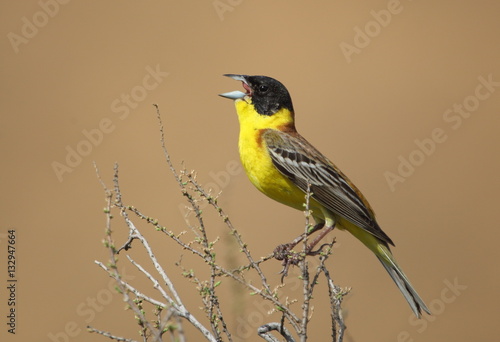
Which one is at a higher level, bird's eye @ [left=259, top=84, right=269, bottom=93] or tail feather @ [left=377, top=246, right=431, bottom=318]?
bird's eye @ [left=259, top=84, right=269, bottom=93]

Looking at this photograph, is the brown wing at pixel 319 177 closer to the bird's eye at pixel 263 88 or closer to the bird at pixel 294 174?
the bird at pixel 294 174

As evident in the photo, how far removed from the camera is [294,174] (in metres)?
4.73

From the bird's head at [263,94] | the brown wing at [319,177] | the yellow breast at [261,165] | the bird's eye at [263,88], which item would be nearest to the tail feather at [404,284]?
the brown wing at [319,177]

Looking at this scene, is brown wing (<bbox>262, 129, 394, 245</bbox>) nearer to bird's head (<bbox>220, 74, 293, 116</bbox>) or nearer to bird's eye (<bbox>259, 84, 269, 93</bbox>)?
bird's head (<bbox>220, 74, 293, 116</bbox>)

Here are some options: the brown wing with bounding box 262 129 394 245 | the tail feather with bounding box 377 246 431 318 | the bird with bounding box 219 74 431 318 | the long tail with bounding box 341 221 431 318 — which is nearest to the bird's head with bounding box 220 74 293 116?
the bird with bounding box 219 74 431 318

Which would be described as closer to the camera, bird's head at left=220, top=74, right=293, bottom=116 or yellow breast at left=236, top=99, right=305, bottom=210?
yellow breast at left=236, top=99, right=305, bottom=210

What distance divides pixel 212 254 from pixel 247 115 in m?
2.40

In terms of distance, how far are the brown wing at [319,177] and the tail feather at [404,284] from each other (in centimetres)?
14

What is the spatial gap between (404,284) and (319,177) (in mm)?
1002

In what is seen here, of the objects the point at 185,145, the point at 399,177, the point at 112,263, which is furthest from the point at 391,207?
the point at 112,263

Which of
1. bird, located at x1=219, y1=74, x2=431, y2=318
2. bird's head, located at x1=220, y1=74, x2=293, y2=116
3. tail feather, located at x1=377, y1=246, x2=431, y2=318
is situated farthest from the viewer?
bird's head, located at x1=220, y1=74, x2=293, y2=116

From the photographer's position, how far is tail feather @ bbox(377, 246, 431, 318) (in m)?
4.62

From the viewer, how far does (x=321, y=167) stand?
5.11m

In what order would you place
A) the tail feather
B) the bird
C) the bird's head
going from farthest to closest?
the bird's head, the bird, the tail feather
